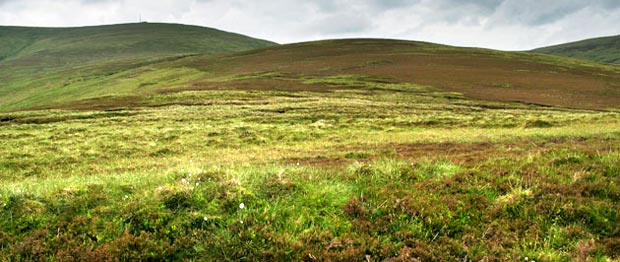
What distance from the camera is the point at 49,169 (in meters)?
19.5

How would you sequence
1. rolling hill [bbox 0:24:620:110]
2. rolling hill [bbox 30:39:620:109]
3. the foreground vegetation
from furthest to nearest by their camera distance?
rolling hill [bbox 0:24:620:110]
rolling hill [bbox 30:39:620:109]
the foreground vegetation

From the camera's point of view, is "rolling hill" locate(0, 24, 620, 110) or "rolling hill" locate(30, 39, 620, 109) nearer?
"rolling hill" locate(30, 39, 620, 109)

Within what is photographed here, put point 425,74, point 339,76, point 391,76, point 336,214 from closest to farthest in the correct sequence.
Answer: point 336,214, point 391,76, point 339,76, point 425,74

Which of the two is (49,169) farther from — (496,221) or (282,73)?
(282,73)

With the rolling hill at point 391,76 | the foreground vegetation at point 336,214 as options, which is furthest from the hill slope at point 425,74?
the foreground vegetation at point 336,214

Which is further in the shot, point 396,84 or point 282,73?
point 282,73

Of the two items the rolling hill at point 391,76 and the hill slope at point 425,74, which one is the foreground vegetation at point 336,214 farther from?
the hill slope at point 425,74

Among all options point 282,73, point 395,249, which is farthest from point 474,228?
point 282,73

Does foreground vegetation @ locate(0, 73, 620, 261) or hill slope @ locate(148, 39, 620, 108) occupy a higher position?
hill slope @ locate(148, 39, 620, 108)

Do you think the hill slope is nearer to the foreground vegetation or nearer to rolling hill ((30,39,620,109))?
rolling hill ((30,39,620,109))

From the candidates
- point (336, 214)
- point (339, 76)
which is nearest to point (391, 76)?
point (339, 76)

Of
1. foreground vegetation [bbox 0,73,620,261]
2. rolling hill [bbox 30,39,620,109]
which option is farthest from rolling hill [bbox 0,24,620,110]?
foreground vegetation [bbox 0,73,620,261]

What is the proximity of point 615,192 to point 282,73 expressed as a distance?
3157 inches

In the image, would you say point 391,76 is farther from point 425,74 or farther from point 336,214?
point 336,214
